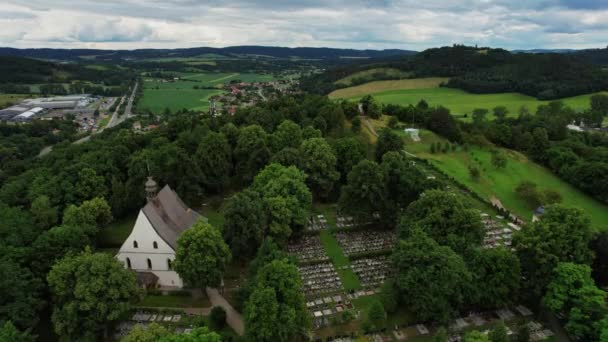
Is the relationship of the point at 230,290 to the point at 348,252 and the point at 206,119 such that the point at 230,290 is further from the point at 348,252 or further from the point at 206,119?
the point at 206,119

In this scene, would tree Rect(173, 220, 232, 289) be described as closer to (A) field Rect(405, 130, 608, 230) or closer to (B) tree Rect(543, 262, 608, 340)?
(B) tree Rect(543, 262, 608, 340)

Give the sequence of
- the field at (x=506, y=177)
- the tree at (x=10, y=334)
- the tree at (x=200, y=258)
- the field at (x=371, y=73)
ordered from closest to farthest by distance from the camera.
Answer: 1. the tree at (x=10, y=334)
2. the tree at (x=200, y=258)
3. the field at (x=506, y=177)
4. the field at (x=371, y=73)

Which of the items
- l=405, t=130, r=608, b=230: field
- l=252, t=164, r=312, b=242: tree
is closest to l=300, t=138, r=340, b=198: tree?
l=252, t=164, r=312, b=242: tree

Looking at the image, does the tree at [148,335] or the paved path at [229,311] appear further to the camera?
the paved path at [229,311]

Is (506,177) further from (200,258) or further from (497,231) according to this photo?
(200,258)

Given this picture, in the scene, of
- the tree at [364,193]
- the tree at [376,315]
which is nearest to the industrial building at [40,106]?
the tree at [364,193]

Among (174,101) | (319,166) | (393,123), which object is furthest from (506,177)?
(174,101)

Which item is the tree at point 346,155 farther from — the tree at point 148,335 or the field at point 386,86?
the field at point 386,86
